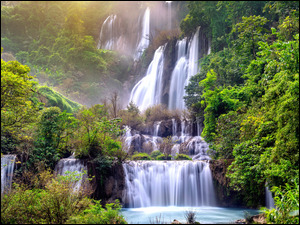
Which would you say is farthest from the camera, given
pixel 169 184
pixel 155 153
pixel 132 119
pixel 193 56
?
pixel 193 56

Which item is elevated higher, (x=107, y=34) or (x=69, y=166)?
(x=107, y=34)

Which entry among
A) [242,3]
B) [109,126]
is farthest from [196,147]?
[242,3]

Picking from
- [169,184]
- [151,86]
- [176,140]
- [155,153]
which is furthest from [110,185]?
[151,86]

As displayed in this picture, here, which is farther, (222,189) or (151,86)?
(151,86)

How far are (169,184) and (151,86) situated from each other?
2158cm

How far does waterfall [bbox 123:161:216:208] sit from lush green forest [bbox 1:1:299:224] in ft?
4.72

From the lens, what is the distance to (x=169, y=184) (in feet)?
50.3

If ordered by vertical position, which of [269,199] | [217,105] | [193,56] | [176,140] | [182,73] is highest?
[193,56]

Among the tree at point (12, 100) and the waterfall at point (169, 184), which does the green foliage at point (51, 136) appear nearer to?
the waterfall at point (169, 184)

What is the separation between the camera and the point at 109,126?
1508 centimetres

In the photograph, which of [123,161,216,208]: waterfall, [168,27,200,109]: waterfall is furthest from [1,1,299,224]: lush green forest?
[168,27,200,109]: waterfall

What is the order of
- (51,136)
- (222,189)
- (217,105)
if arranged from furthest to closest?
1. (217,105)
2. (51,136)
3. (222,189)

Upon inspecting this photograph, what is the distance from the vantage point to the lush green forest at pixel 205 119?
6.91 metres

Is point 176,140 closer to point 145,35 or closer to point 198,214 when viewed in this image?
point 198,214
